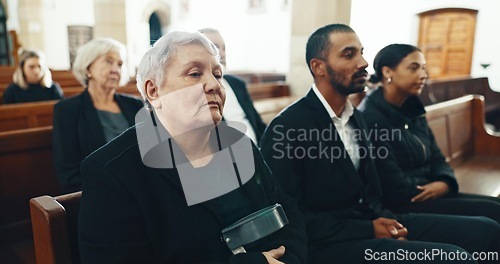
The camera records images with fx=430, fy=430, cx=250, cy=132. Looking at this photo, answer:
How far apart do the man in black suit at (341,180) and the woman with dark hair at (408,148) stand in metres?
0.27

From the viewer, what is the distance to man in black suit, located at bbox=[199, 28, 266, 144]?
281 cm

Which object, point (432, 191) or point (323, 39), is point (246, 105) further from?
point (432, 191)

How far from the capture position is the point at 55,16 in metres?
12.0

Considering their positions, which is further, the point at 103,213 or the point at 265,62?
the point at 265,62

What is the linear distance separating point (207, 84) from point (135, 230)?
446 millimetres

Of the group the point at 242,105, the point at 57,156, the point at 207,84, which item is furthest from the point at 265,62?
the point at 207,84

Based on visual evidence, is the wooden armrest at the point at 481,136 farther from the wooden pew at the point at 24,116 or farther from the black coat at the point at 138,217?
the wooden pew at the point at 24,116

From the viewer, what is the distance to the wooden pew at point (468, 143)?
10.6ft

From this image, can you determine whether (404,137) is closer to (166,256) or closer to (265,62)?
(166,256)

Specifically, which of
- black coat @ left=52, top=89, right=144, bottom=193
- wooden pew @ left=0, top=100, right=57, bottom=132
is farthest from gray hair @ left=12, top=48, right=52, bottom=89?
black coat @ left=52, top=89, right=144, bottom=193

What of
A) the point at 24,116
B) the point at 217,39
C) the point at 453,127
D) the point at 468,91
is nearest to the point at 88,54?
the point at 217,39

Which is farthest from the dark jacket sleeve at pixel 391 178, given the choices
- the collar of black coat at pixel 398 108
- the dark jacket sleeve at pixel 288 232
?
the dark jacket sleeve at pixel 288 232

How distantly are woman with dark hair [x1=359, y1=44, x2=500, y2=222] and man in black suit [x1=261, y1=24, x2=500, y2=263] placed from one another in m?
0.27

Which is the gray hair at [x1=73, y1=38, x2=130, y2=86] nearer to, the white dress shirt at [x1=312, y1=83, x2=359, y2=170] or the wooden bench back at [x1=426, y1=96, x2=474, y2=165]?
the white dress shirt at [x1=312, y1=83, x2=359, y2=170]
